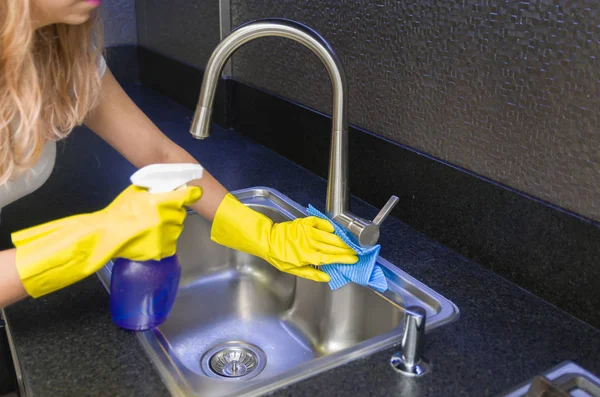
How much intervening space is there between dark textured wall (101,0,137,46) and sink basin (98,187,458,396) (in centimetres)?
121

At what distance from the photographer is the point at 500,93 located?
3.11 ft

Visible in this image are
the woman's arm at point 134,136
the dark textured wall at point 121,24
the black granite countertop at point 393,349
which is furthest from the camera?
the dark textured wall at point 121,24

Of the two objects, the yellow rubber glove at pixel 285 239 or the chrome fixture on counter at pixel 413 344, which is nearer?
the chrome fixture on counter at pixel 413 344

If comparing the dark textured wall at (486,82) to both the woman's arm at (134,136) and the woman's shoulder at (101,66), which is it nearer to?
the woman's arm at (134,136)

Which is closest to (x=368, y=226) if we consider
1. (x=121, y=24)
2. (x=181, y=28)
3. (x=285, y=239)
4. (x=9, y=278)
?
(x=285, y=239)

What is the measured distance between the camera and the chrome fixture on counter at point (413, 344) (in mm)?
759

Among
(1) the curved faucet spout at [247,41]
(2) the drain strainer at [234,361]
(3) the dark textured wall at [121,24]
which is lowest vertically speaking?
(2) the drain strainer at [234,361]

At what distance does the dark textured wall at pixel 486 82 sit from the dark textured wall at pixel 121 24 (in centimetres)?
110

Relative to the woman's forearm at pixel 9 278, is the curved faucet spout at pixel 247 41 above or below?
above

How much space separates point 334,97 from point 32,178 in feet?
1.78

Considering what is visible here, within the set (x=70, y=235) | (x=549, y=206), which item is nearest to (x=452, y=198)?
(x=549, y=206)

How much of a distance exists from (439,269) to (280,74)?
2.40 feet

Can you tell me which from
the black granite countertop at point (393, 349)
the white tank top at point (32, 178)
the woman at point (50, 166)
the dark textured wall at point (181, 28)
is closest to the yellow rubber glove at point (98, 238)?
the woman at point (50, 166)

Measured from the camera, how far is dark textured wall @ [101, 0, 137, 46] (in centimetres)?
220
